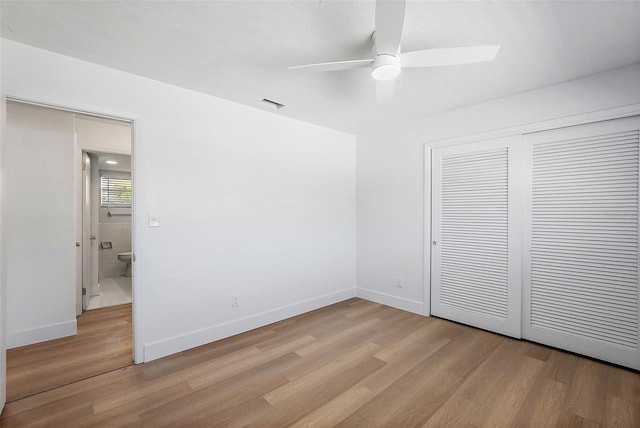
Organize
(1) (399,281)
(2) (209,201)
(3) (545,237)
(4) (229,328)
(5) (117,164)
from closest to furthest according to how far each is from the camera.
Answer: (3) (545,237), (2) (209,201), (4) (229,328), (1) (399,281), (5) (117,164)

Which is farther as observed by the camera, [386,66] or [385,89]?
[385,89]

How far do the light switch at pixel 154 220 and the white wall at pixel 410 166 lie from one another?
2.70 meters

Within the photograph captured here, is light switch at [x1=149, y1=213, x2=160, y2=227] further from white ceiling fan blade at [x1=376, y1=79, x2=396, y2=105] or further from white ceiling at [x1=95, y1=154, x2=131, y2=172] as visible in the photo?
white ceiling at [x1=95, y1=154, x2=131, y2=172]

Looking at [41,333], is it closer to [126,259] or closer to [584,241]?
[126,259]

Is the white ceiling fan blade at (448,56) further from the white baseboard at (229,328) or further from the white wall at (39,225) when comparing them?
the white wall at (39,225)

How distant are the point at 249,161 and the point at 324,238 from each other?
4.84ft

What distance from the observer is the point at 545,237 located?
8.98ft

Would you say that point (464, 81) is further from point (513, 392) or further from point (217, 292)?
point (217, 292)

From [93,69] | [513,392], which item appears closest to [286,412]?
[513,392]

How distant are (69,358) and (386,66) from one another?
3479mm

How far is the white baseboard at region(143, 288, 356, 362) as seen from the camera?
8.33 feet

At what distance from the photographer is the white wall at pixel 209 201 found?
2312mm

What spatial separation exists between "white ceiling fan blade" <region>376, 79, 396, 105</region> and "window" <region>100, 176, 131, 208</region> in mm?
5681

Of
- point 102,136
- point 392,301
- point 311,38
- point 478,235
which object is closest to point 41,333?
point 102,136
